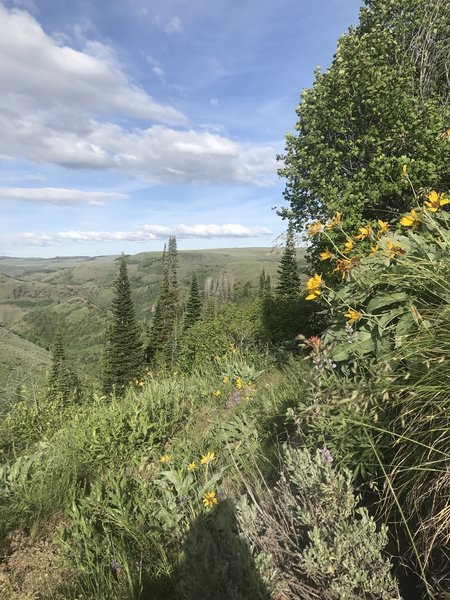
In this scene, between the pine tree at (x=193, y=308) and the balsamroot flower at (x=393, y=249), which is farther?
the pine tree at (x=193, y=308)

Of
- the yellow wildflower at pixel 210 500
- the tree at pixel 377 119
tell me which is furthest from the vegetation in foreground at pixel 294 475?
the tree at pixel 377 119

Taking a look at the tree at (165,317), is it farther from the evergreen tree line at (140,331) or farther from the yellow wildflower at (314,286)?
the yellow wildflower at (314,286)

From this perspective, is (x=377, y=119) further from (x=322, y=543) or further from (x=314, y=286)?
(x=322, y=543)

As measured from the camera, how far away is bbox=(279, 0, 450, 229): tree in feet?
26.2

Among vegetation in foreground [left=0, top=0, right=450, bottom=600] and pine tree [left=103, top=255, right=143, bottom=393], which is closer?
vegetation in foreground [left=0, top=0, right=450, bottom=600]

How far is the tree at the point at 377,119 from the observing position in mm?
7973

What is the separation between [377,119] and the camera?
8359mm

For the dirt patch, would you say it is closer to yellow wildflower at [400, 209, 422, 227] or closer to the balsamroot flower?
the balsamroot flower

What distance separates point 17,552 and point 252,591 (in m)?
1.89

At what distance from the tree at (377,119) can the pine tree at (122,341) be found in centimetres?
4528

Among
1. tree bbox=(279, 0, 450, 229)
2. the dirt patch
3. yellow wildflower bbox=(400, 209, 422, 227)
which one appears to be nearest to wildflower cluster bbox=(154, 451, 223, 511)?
the dirt patch

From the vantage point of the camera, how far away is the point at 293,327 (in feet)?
41.5

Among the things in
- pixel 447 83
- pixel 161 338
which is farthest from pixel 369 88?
pixel 161 338

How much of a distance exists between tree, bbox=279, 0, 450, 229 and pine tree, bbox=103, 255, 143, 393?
4528 centimetres
